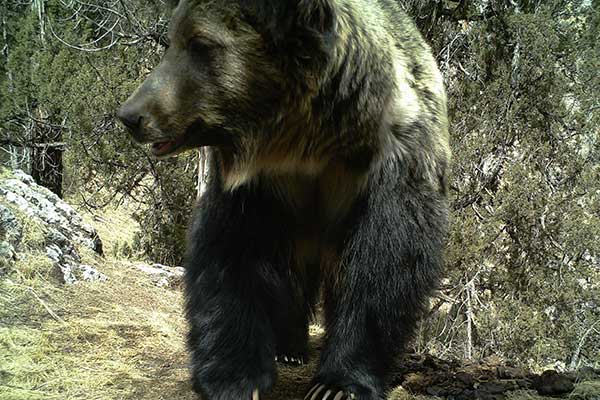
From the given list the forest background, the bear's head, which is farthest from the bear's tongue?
the forest background

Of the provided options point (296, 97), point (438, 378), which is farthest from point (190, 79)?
point (438, 378)

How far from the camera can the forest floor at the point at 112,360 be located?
280 centimetres

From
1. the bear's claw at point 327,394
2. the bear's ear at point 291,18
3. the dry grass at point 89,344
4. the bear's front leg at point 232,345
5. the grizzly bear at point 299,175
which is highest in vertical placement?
the bear's ear at point 291,18

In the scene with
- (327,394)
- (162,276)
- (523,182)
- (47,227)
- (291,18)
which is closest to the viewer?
(291,18)

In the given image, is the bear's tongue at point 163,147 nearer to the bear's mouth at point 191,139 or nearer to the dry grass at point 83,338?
the bear's mouth at point 191,139

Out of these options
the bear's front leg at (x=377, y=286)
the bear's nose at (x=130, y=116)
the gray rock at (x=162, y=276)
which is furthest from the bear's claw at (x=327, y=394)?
the gray rock at (x=162, y=276)

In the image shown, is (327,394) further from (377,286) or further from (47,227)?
(47,227)

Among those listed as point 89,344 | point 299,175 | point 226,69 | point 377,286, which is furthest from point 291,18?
point 89,344

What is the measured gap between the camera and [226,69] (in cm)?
226

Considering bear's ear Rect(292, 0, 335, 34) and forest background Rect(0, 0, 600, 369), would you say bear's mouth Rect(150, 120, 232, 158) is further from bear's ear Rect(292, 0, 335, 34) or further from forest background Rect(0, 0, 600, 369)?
forest background Rect(0, 0, 600, 369)

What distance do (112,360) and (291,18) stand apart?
1958mm

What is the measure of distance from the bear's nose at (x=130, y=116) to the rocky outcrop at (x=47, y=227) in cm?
198

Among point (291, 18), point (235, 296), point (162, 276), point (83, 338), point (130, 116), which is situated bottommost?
point (162, 276)

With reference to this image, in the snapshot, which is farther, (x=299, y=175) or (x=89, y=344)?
(x=89, y=344)
